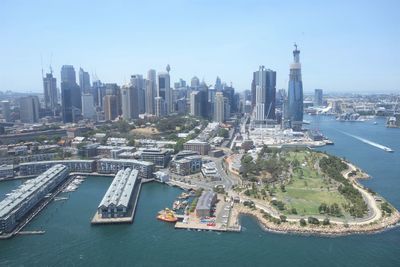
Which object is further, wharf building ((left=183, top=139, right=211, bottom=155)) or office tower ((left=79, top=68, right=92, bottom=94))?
office tower ((left=79, top=68, right=92, bottom=94))

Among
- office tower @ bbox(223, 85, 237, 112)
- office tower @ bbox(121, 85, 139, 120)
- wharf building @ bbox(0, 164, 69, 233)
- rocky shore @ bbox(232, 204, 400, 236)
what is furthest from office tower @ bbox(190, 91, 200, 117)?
rocky shore @ bbox(232, 204, 400, 236)

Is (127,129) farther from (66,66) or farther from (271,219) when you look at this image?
(66,66)

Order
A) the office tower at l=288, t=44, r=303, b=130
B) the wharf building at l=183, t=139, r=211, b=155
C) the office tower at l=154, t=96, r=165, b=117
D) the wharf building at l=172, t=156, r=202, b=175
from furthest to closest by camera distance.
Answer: the office tower at l=154, t=96, r=165, b=117
the office tower at l=288, t=44, r=303, b=130
the wharf building at l=183, t=139, r=211, b=155
the wharf building at l=172, t=156, r=202, b=175

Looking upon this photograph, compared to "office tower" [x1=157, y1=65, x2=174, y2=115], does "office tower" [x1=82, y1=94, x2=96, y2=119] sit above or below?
below

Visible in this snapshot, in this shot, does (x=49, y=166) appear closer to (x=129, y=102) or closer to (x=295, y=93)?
(x=129, y=102)

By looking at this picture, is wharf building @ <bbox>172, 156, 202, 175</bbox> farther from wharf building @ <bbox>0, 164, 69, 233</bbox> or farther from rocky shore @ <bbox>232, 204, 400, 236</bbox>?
rocky shore @ <bbox>232, 204, 400, 236</bbox>

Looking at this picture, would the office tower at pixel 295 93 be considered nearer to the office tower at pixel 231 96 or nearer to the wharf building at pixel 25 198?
the office tower at pixel 231 96
